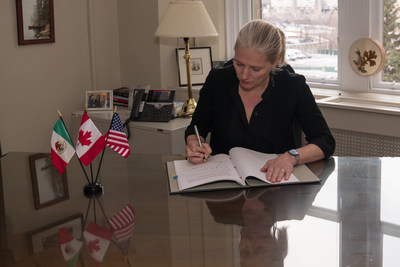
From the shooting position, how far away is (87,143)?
6.77ft

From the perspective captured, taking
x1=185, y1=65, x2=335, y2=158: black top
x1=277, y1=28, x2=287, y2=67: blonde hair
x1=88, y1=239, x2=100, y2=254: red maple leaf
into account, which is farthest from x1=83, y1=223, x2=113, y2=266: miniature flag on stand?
x1=277, y1=28, x2=287, y2=67: blonde hair

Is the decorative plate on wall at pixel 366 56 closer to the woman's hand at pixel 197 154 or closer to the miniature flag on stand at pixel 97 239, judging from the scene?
the woman's hand at pixel 197 154

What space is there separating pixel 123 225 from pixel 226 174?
466 mm

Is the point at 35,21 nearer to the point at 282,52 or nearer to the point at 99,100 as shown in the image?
the point at 99,100

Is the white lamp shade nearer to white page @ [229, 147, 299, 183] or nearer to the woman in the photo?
the woman

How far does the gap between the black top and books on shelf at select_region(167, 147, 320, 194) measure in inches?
15.4

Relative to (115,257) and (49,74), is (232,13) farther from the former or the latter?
(115,257)

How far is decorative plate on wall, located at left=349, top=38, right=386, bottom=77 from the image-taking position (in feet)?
12.6

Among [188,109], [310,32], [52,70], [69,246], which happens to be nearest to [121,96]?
[52,70]

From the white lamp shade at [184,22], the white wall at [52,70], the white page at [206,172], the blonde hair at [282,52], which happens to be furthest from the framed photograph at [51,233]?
the white wall at [52,70]

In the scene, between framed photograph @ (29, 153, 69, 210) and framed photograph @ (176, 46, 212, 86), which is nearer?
framed photograph @ (29, 153, 69, 210)

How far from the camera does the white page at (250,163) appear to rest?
6.84 ft

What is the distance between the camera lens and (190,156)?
2287 mm

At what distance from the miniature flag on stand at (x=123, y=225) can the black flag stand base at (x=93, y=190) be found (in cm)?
18
